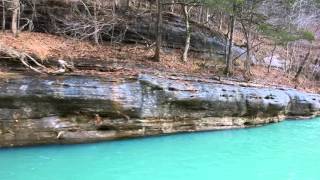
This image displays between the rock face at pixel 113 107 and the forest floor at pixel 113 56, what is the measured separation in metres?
0.93

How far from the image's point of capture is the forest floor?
14.3 metres

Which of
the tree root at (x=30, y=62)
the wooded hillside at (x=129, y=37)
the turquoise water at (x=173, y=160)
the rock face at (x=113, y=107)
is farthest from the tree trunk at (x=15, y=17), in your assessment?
the turquoise water at (x=173, y=160)

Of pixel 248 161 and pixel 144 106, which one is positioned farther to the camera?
pixel 144 106

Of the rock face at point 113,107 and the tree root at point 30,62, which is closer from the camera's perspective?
the rock face at point 113,107

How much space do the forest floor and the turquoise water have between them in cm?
275

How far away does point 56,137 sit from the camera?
1212 centimetres

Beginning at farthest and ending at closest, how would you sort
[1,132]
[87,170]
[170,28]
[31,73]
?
[170,28], [31,73], [1,132], [87,170]

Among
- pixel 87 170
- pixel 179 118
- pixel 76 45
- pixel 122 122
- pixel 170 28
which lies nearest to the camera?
pixel 87 170

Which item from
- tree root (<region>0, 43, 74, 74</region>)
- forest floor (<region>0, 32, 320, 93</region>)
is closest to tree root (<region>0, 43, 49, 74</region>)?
tree root (<region>0, 43, 74, 74</region>)

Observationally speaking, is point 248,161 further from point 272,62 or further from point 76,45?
point 272,62

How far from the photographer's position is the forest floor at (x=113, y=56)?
14312 mm

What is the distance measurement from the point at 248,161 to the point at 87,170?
4595 millimetres

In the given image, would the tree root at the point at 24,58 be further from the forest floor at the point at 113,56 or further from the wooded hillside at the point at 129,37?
the forest floor at the point at 113,56

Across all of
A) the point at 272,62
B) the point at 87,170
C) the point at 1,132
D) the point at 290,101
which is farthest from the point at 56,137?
the point at 272,62
